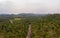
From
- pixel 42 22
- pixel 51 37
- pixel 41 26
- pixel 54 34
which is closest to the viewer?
pixel 51 37

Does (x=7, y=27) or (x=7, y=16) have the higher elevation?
(x=7, y=16)

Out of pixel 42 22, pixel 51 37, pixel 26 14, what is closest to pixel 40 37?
pixel 51 37

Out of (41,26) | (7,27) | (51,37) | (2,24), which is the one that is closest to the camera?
(51,37)

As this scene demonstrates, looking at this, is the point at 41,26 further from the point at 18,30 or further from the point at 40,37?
the point at 40,37

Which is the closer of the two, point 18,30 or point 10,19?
point 10,19

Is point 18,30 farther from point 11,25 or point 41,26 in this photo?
point 41,26

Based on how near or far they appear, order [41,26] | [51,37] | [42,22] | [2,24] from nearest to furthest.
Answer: [51,37], [2,24], [41,26], [42,22]

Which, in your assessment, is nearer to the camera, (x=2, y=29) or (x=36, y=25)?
(x=2, y=29)

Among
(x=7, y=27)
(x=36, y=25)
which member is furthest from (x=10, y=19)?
(x=36, y=25)

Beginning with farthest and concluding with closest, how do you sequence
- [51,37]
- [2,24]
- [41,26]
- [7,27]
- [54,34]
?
[41,26]
[7,27]
[2,24]
[54,34]
[51,37]
